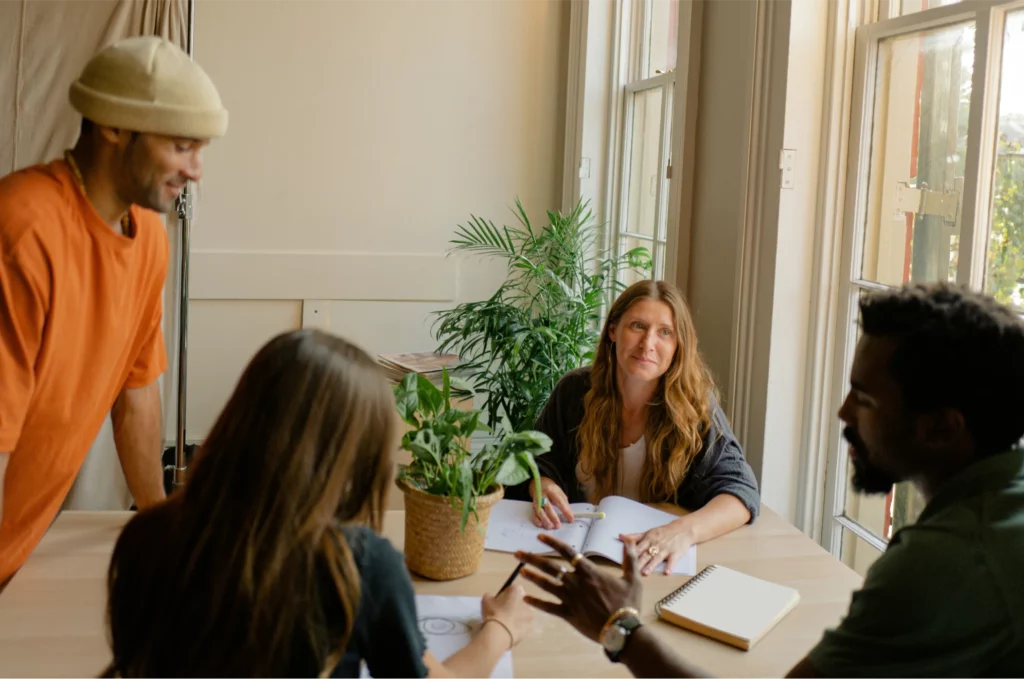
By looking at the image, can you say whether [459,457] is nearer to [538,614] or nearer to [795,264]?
[538,614]

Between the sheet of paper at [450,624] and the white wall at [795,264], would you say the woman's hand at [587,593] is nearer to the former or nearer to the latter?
the sheet of paper at [450,624]

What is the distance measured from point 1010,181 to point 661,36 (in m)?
1.96

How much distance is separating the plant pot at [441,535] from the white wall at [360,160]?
245 centimetres

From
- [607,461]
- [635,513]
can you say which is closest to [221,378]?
[607,461]

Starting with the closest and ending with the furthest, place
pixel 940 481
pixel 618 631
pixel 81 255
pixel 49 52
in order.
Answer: pixel 940 481 < pixel 618 631 < pixel 81 255 < pixel 49 52

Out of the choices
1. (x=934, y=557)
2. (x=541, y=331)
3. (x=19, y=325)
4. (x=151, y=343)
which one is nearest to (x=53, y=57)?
(x=541, y=331)

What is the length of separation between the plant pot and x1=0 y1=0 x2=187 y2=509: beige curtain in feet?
7.65

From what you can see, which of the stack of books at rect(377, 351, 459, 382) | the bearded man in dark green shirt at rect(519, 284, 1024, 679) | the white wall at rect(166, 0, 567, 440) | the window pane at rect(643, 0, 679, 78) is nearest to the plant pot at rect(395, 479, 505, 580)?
the bearded man in dark green shirt at rect(519, 284, 1024, 679)

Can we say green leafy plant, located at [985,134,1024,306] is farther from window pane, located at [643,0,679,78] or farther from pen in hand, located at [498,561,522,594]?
→ window pane, located at [643,0,679,78]

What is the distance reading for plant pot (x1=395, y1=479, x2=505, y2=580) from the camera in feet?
5.16

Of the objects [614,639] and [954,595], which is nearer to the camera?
[954,595]

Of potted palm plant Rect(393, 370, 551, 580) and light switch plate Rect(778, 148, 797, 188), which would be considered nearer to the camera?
potted palm plant Rect(393, 370, 551, 580)

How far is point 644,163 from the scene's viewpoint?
145 inches

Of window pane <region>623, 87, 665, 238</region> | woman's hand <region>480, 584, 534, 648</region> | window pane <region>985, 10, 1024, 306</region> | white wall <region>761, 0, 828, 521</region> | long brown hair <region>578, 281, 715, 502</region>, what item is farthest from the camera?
window pane <region>623, 87, 665, 238</region>
